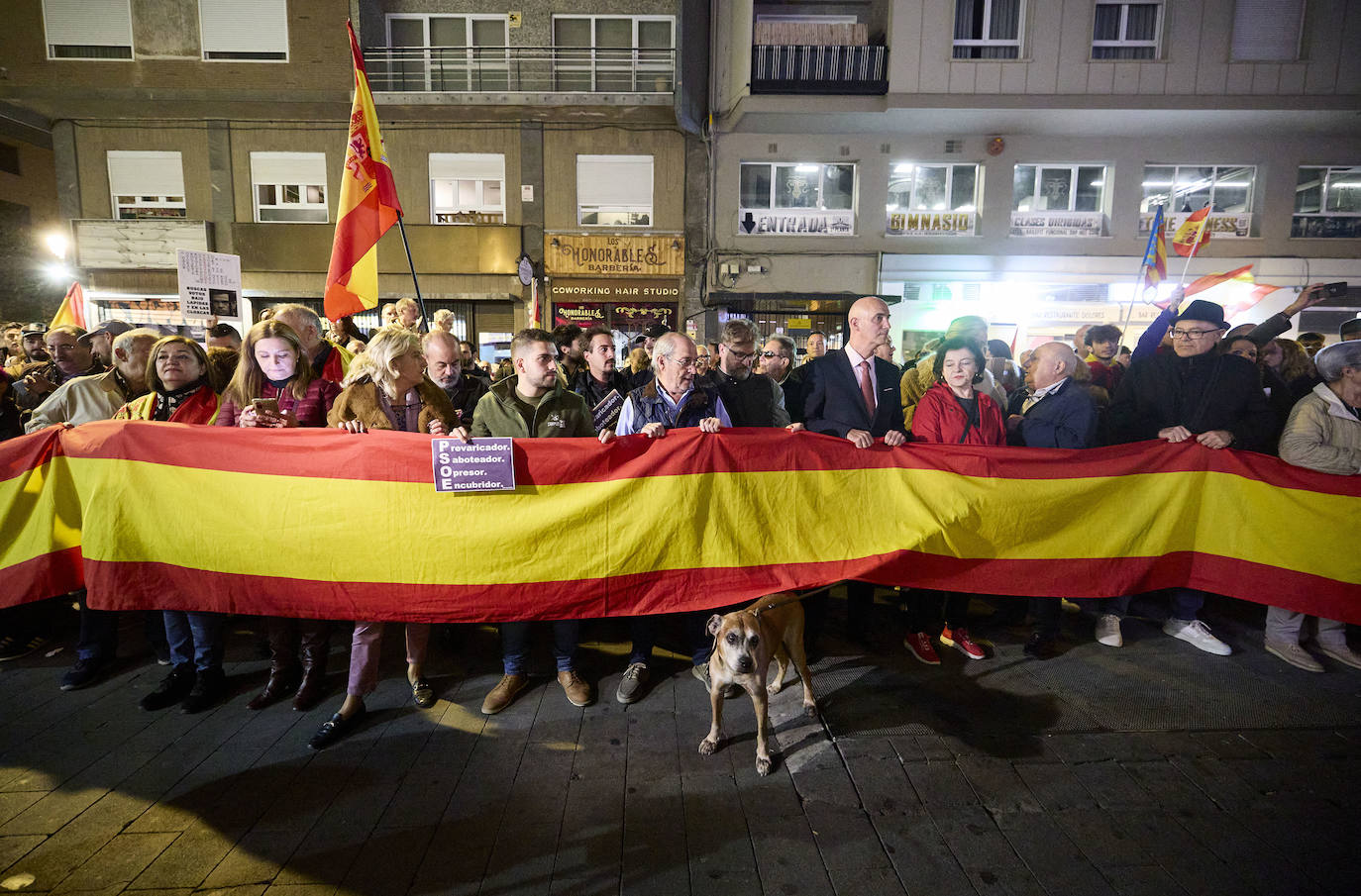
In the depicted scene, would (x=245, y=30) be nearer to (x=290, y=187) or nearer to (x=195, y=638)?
(x=290, y=187)

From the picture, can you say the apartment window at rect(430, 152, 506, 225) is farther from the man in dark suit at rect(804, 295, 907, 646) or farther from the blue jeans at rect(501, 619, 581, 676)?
the blue jeans at rect(501, 619, 581, 676)

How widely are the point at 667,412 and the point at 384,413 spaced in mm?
1716

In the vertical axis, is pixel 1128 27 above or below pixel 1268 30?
above

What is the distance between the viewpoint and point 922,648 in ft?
13.5

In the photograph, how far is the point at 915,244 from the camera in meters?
14.3

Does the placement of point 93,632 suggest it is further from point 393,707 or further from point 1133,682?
point 1133,682

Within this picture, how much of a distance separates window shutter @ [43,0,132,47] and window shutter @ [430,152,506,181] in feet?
25.0

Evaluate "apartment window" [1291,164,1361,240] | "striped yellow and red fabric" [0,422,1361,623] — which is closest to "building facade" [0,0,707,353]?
"striped yellow and red fabric" [0,422,1361,623]

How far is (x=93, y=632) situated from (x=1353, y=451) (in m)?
8.25

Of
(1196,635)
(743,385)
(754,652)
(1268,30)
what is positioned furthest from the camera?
(1268,30)

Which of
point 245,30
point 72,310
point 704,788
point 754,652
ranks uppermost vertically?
point 245,30

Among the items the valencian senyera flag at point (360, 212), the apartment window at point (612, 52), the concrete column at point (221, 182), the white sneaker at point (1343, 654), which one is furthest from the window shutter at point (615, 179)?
the white sneaker at point (1343, 654)

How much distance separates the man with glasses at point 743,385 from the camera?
448 centimetres

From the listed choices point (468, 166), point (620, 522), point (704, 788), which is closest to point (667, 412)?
point (620, 522)
